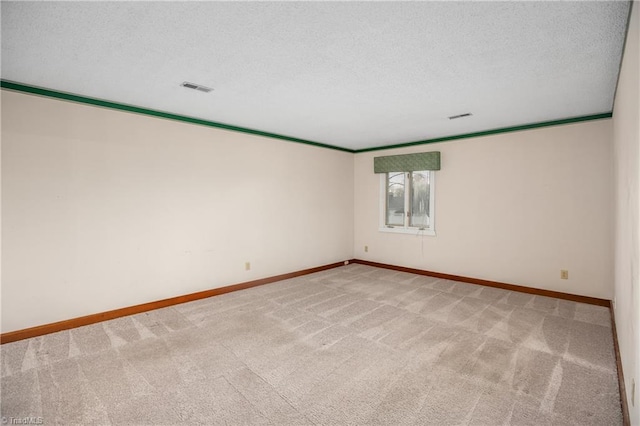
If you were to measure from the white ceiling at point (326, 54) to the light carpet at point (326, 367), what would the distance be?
7.74 ft

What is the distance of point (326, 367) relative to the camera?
7.98ft

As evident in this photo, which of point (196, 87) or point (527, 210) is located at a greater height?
point (196, 87)

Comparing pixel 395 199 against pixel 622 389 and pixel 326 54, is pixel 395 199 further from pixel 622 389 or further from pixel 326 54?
pixel 622 389

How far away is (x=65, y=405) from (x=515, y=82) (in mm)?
4228

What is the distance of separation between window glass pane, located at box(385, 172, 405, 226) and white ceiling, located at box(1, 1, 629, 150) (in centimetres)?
226

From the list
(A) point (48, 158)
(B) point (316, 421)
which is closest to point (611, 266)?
(B) point (316, 421)

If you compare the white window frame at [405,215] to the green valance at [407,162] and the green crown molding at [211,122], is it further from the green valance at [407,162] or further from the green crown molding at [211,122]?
the green crown molding at [211,122]

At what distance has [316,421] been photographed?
1.84m

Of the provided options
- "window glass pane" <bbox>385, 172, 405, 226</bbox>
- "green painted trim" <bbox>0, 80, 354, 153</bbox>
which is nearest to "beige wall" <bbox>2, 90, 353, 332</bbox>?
"green painted trim" <bbox>0, 80, 354, 153</bbox>

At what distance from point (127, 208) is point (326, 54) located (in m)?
2.83

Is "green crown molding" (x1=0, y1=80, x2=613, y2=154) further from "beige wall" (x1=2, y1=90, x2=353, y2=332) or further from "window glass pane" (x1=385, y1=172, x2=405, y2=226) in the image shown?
"window glass pane" (x1=385, y1=172, x2=405, y2=226)

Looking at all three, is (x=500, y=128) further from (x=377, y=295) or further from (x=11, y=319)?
(x=11, y=319)

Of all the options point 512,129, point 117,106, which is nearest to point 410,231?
point 512,129

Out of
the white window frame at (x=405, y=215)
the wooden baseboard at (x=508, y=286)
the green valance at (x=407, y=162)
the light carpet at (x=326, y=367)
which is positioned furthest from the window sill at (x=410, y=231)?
the light carpet at (x=326, y=367)
